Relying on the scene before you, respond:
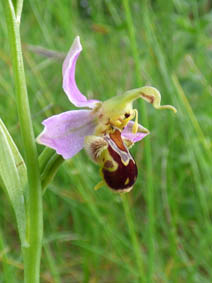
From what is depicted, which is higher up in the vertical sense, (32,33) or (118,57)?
(32,33)

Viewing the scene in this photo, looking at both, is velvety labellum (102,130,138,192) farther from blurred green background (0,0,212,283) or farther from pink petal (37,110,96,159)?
blurred green background (0,0,212,283)

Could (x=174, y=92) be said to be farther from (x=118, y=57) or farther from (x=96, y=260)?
(x=118, y=57)

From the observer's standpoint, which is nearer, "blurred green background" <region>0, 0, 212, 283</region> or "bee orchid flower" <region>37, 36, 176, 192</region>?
"bee orchid flower" <region>37, 36, 176, 192</region>

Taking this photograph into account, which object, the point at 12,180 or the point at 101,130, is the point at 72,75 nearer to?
the point at 101,130

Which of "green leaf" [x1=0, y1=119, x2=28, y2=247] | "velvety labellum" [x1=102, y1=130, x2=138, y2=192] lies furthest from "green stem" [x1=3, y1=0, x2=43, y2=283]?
"velvety labellum" [x1=102, y1=130, x2=138, y2=192]

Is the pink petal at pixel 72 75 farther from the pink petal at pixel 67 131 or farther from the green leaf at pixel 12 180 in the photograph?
the green leaf at pixel 12 180

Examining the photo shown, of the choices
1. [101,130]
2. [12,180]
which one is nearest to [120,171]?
[101,130]

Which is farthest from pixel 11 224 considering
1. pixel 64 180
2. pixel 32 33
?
pixel 32 33

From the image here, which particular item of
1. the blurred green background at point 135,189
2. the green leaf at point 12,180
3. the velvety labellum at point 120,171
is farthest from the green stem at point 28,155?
the blurred green background at point 135,189
